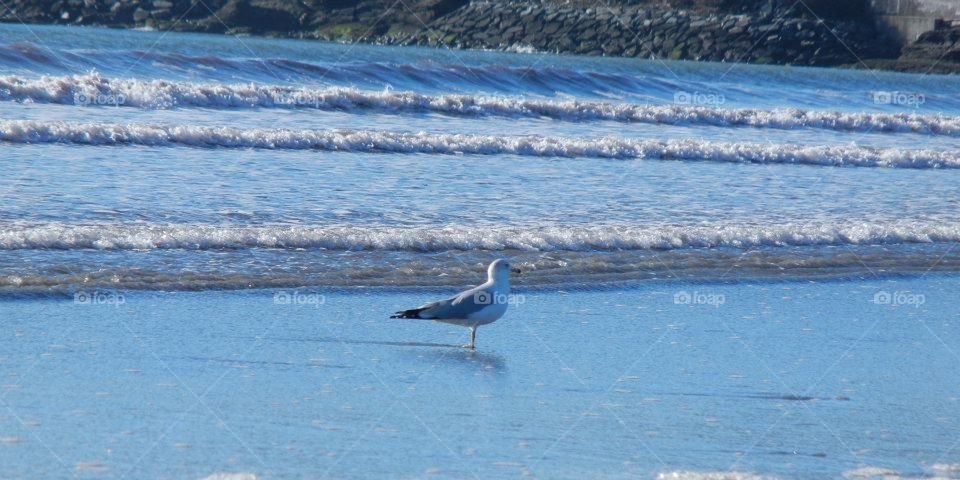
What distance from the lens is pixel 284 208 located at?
9766mm

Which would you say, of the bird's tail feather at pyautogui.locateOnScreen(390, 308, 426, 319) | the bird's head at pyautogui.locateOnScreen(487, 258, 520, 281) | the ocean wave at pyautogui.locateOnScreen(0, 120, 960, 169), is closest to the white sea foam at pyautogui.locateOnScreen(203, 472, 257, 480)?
the bird's tail feather at pyautogui.locateOnScreen(390, 308, 426, 319)

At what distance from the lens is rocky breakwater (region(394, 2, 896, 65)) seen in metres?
55.5

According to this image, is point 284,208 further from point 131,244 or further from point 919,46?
point 919,46

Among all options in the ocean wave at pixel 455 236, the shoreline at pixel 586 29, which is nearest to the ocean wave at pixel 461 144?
the ocean wave at pixel 455 236

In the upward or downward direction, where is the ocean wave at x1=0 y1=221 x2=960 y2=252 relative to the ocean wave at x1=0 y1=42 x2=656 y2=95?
upward

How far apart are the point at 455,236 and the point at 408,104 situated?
10387mm

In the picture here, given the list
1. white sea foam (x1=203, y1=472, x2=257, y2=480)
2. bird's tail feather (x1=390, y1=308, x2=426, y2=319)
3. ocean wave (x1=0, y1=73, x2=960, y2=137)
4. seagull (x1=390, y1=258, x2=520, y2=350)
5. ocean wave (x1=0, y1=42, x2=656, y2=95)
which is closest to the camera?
white sea foam (x1=203, y1=472, x2=257, y2=480)

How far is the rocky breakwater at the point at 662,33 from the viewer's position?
55469mm

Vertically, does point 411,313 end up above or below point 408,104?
above

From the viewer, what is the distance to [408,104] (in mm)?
19141

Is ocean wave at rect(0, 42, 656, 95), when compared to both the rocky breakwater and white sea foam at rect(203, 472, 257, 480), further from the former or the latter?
the rocky breakwater

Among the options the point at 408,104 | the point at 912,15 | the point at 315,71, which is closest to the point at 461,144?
the point at 408,104

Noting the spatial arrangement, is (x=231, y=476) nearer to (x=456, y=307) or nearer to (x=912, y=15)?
(x=456, y=307)

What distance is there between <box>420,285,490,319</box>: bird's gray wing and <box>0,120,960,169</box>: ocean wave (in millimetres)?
7413
